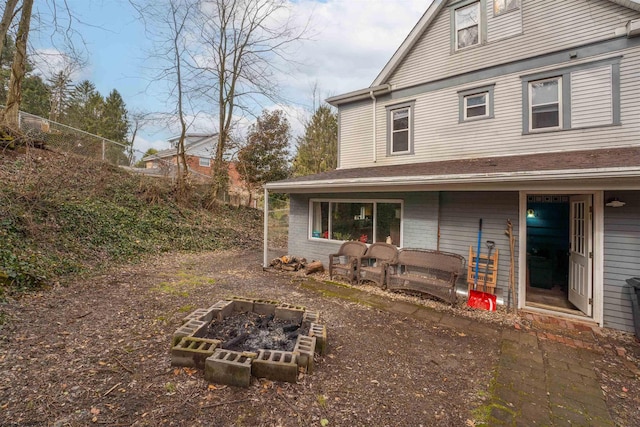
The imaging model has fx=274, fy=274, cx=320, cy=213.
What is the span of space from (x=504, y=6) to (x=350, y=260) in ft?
23.4

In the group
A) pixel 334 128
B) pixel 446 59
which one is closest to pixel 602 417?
pixel 446 59

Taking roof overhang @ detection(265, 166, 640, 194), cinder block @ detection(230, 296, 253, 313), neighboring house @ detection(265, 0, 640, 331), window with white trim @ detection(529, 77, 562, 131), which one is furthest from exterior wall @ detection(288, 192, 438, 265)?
cinder block @ detection(230, 296, 253, 313)

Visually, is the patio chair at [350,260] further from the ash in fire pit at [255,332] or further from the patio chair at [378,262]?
the ash in fire pit at [255,332]

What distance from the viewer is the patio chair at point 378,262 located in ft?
19.8

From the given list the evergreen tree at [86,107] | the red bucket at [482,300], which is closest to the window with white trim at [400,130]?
the red bucket at [482,300]

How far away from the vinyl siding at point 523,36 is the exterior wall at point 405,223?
3626 millimetres

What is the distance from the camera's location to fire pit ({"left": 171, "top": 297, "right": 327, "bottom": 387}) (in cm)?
267

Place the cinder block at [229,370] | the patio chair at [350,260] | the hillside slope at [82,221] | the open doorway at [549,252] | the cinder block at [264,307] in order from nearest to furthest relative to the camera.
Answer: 1. the cinder block at [229,370]
2. the cinder block at [264,307]
3. the hillside slope at [82,221]
4. the open doorway at [549,252]
5. the patio chair at [350,260]

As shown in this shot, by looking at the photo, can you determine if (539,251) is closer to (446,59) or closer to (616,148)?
(616,148)

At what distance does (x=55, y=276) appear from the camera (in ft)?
17.2

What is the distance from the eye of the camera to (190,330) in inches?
125

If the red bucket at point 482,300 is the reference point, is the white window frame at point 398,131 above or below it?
above

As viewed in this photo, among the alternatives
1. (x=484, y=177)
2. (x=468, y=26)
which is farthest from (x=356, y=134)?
(x=484, y=177)

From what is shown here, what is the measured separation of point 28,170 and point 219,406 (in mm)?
8107
